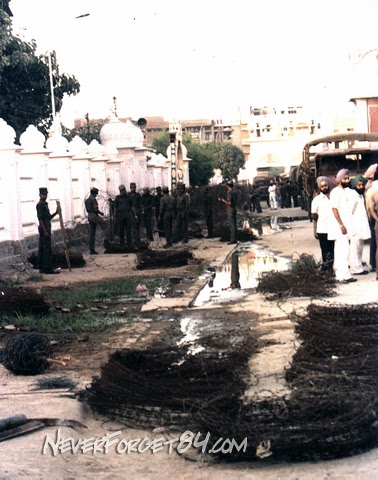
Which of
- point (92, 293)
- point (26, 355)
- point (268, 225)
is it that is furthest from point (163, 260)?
point (268, 225)

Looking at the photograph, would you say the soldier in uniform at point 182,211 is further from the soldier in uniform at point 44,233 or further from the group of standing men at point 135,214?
the soldier in uniform at point 44,233

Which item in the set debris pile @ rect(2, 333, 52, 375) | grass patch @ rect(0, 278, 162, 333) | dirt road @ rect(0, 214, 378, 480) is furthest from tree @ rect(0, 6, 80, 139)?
debris pile @ rect(2, 333, 52, 375)

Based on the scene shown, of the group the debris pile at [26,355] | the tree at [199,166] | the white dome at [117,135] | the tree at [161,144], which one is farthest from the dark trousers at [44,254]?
the tree at [161,144]

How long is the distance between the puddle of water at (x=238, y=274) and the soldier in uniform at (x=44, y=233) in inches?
135

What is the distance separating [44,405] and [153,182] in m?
39.4

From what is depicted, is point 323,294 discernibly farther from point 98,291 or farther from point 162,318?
point 98,291

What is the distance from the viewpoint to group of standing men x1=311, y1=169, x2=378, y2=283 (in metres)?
15.6

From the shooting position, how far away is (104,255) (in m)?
25.7

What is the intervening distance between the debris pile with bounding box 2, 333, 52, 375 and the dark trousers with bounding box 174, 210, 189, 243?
18.2m

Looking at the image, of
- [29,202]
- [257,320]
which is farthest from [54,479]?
[29,202]

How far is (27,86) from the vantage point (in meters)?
38.9

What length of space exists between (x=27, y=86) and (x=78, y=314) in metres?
26.5

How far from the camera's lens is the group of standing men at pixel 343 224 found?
1565cm

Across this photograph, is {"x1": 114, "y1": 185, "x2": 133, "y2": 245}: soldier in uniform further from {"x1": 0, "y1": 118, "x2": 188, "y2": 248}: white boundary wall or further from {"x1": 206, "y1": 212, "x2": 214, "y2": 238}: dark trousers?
{"x1": 206, "y1": 212, "x2": 214, "y2": 238}: dark trousers
